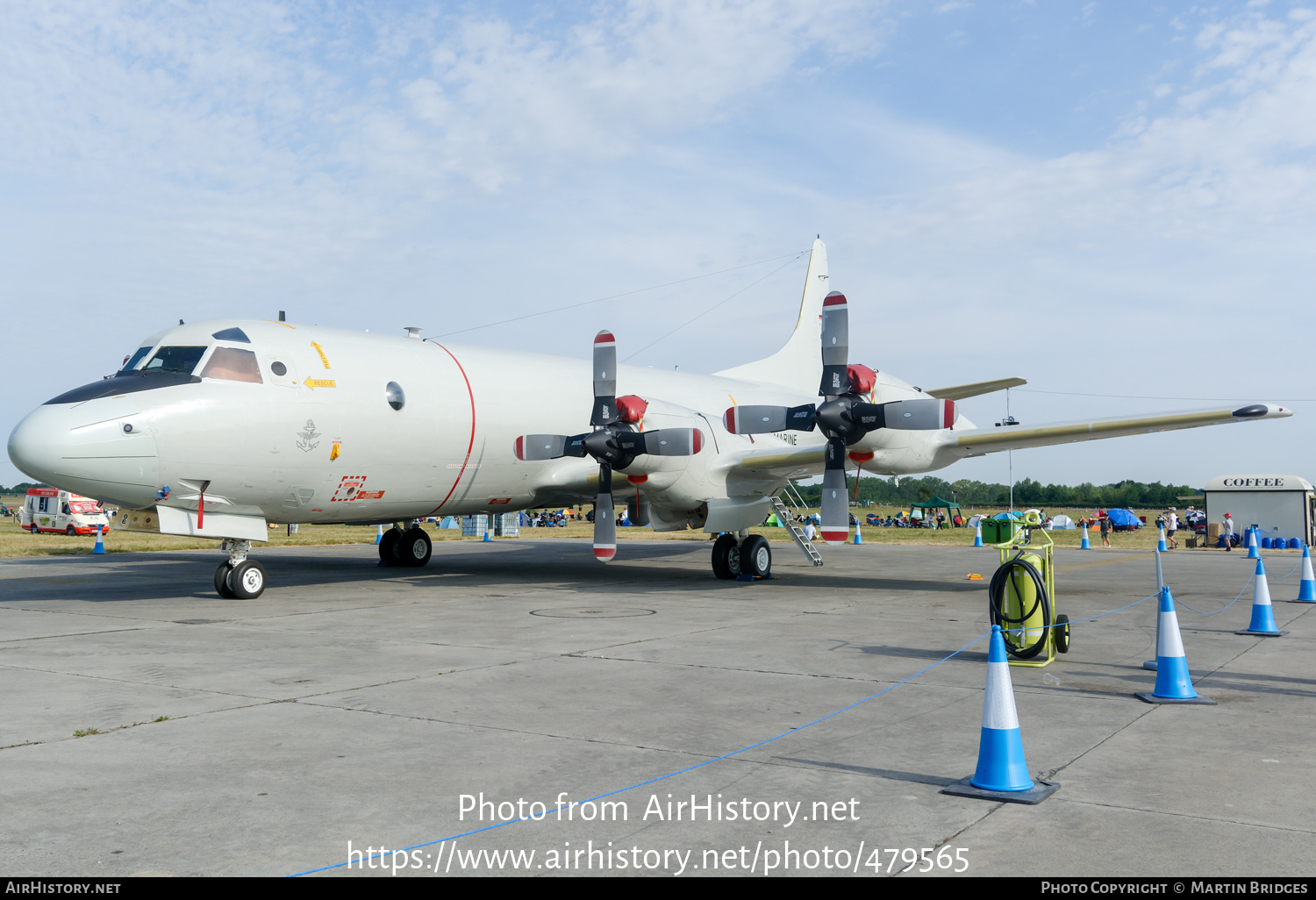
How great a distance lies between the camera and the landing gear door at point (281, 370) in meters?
13.8

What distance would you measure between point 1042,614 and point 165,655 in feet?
28.6

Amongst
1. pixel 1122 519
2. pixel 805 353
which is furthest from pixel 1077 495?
pixel 805 353

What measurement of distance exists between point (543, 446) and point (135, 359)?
6453 mm

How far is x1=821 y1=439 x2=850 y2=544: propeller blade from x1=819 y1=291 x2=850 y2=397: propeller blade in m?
0.91

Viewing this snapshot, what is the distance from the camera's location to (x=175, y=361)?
522 inches

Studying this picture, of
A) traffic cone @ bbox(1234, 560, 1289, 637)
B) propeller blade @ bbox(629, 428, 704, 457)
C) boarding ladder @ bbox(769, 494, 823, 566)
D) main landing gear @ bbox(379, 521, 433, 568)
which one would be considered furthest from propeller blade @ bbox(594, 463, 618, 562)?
traffic cone @ bbox(1234, 560, 1289, 637)

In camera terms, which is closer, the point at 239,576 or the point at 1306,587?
the point at 239,576

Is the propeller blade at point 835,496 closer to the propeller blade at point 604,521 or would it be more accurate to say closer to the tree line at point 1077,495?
the propeller blade at point 604,521

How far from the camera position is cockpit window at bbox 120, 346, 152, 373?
13.4 metres

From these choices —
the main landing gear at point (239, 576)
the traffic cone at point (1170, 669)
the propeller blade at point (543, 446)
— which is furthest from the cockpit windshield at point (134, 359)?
the traffic cone at point (1170, 669)

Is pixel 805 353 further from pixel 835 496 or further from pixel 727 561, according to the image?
pixel 835 496

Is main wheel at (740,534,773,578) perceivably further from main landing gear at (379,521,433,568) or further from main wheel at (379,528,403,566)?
main wheel at (379,528,403,566)

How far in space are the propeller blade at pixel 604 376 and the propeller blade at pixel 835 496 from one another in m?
3.86

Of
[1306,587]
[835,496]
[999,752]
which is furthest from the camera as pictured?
[835,496]
